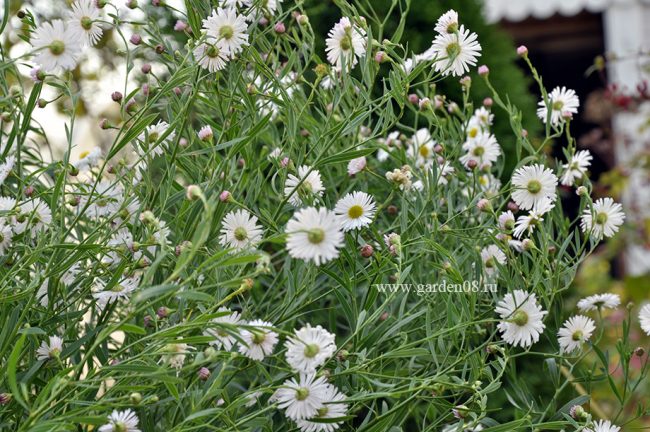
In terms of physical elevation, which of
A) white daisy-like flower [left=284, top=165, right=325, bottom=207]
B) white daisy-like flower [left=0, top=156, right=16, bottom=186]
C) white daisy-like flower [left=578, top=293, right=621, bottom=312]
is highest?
white daisy-like flower [left=0, top=156, right=16, bottom=186]

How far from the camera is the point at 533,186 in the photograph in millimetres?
871

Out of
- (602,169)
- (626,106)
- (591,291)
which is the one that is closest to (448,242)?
(626,106)

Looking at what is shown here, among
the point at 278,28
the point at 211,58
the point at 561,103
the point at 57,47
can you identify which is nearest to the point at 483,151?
the point at 561,103

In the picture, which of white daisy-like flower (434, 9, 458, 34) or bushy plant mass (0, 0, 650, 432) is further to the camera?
white daisy-like flower (434, 9, 458, 34)

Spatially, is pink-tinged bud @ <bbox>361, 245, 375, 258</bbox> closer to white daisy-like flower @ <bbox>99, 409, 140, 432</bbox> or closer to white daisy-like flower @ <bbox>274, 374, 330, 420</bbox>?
white daisy-like flower @ <bbox>274, 374, 330, 420</bbox>

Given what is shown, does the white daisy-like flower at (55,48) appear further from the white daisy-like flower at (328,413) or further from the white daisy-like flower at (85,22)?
the white daisy-like flower at (328,413)

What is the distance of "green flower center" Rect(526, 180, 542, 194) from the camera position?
87 centimetres

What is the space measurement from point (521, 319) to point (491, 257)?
0.14 metres

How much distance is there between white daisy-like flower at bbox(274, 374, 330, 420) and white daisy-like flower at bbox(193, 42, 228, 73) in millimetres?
291

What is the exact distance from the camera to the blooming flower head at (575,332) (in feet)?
2.79

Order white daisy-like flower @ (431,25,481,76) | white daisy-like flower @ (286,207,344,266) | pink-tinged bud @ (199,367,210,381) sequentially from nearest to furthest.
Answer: white daisy-like flower @ (286,207,344,266), pink-tinged bud @ (199,367,210,381), white daisy-like flower @ (431,25,481,76)

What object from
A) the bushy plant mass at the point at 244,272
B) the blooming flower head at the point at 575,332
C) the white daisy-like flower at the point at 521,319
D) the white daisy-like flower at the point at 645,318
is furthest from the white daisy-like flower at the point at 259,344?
the white daisy-like flower at the point at 645,318

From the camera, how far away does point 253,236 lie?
742 mm

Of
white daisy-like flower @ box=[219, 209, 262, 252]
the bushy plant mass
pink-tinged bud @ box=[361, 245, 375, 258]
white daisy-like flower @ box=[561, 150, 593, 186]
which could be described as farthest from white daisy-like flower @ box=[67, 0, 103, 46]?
white daisy-like flower @ box=[561, 150, 593, 186]
